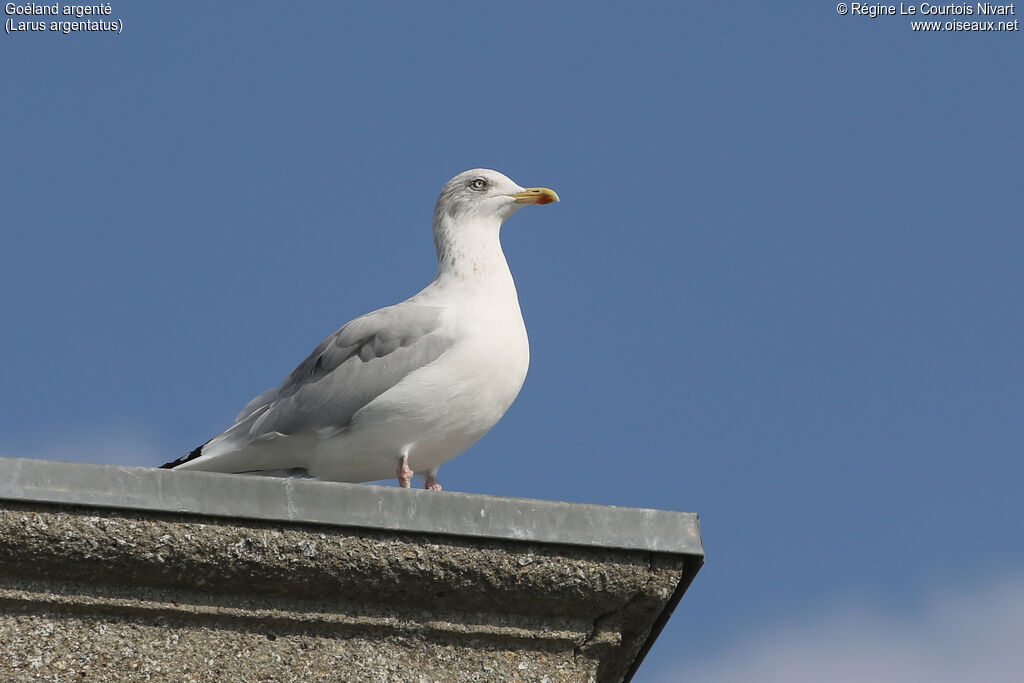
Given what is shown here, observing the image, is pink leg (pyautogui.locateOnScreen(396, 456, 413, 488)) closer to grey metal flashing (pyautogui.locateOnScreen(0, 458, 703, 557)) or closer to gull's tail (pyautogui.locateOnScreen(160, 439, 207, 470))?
gull's tail (pyautogui.locateOnScreen(160, 439, 207, 470))

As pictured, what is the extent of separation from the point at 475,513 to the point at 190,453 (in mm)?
3678

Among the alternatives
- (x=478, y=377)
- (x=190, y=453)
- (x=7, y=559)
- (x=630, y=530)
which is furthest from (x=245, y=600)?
(x=190, y=453)

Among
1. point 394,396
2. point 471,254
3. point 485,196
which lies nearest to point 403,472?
point 394,396

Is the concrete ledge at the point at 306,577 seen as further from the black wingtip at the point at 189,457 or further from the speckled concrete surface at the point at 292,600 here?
the black wingtip at the point at 189,457

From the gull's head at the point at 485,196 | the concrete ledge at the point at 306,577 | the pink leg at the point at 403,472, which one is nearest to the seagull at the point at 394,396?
the pink leg at the point at 403,472

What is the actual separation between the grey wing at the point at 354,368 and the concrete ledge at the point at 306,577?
9.97 ft

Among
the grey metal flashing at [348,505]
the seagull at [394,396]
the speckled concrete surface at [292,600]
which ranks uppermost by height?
the seagull at [394,396]

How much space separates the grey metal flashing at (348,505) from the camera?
343cm

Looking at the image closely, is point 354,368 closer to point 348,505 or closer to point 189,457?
point 189,457

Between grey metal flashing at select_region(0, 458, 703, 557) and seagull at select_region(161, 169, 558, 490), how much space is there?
113 inches

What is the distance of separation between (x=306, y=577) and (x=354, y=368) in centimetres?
334

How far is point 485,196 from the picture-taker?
7.93 metres

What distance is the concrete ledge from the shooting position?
341cm

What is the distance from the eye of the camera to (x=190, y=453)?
701cm
